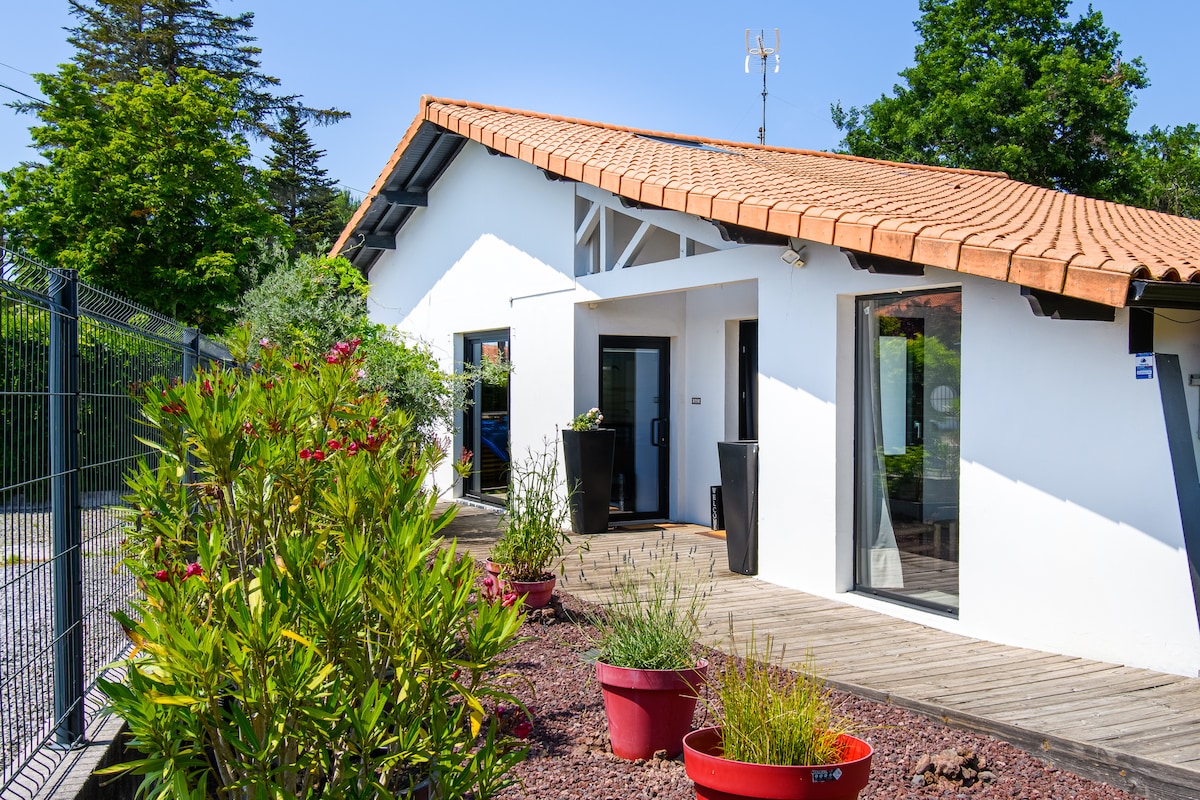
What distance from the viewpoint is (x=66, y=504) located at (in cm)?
371

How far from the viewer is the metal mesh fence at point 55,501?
312 cm

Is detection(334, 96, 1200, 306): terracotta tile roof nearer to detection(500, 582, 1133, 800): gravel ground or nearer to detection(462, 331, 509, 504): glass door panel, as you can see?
detection(500, 582, 1133, 800): gravel ground

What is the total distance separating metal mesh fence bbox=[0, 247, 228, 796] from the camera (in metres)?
3.12

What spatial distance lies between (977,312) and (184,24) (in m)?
37.0

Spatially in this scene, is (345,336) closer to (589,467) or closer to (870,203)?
(589,467)

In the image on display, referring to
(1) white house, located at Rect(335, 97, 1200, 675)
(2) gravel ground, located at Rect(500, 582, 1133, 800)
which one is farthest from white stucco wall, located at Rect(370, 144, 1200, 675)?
(2) gravel ground, located at Rect(500, 582, 1133, 800)

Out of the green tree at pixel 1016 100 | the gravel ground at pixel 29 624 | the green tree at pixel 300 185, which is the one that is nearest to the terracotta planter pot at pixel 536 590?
the gravel ground at pixel 29 624

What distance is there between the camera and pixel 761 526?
819 cm

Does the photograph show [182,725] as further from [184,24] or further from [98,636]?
[184,24]

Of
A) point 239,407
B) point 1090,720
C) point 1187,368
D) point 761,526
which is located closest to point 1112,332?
point 1187,368

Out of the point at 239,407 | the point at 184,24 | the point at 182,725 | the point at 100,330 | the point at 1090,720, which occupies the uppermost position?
the point at 184,24

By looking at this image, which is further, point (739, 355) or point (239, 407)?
point (739, 355)

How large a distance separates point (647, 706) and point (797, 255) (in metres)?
4.33

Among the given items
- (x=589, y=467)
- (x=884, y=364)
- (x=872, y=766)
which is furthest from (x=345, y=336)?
(x=872, y=766)
